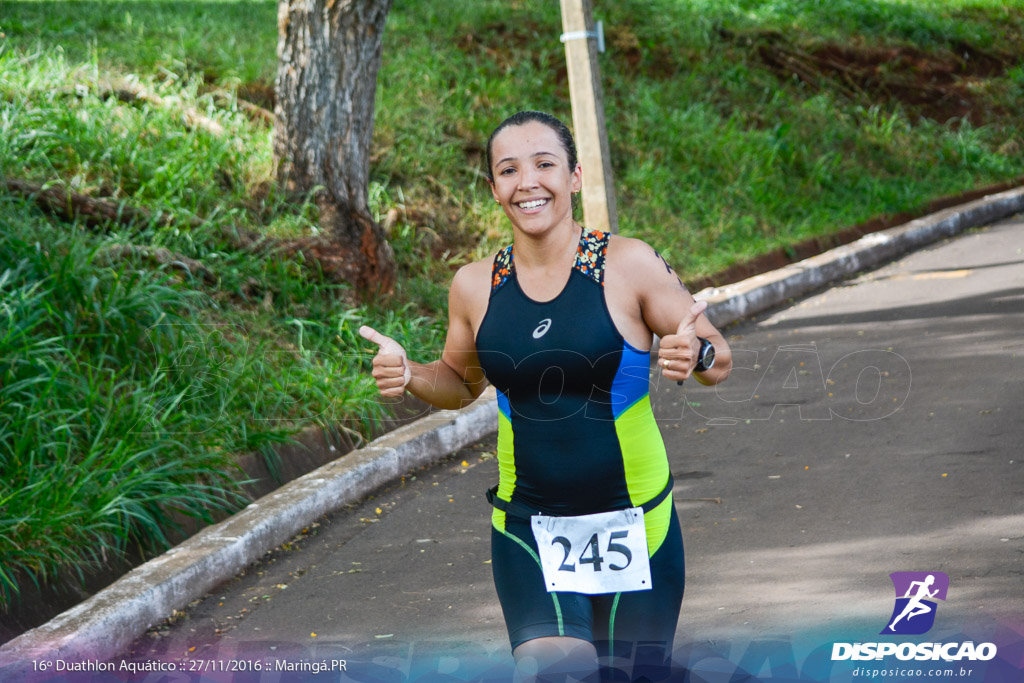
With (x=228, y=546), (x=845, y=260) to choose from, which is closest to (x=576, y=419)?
(x=228, y=546)

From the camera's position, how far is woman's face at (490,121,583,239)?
285 cm

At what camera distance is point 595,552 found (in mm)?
2736

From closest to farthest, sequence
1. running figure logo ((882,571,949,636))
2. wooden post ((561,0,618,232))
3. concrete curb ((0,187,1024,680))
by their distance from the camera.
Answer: running figure logo ((882,571,949,636))
concrete curb ((0,187,1024,680))
wooden post ((561,0,618,232))

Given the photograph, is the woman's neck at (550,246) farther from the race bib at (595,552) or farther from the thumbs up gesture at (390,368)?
the race bib at (595,552)

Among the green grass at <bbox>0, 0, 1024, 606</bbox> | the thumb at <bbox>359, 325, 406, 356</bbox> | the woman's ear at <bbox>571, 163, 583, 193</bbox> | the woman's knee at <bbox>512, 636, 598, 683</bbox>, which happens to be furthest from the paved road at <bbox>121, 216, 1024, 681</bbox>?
the woman's ear at <bbox>571, 163, 583, 193</bbox>

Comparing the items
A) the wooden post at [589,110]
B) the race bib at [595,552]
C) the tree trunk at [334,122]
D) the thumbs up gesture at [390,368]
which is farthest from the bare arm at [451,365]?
the wooden post at [589,110]

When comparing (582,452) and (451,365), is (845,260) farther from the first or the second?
(582,452)

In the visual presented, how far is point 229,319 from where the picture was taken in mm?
7223

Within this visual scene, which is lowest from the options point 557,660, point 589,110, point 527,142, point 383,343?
point 557,660

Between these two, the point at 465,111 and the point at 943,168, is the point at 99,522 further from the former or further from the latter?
the point at 943,168

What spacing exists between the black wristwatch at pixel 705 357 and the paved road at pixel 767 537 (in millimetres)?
1419

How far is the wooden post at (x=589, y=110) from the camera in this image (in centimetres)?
957

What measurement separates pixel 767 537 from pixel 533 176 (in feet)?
9.00

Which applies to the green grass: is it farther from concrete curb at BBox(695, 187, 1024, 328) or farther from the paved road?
the paved road
